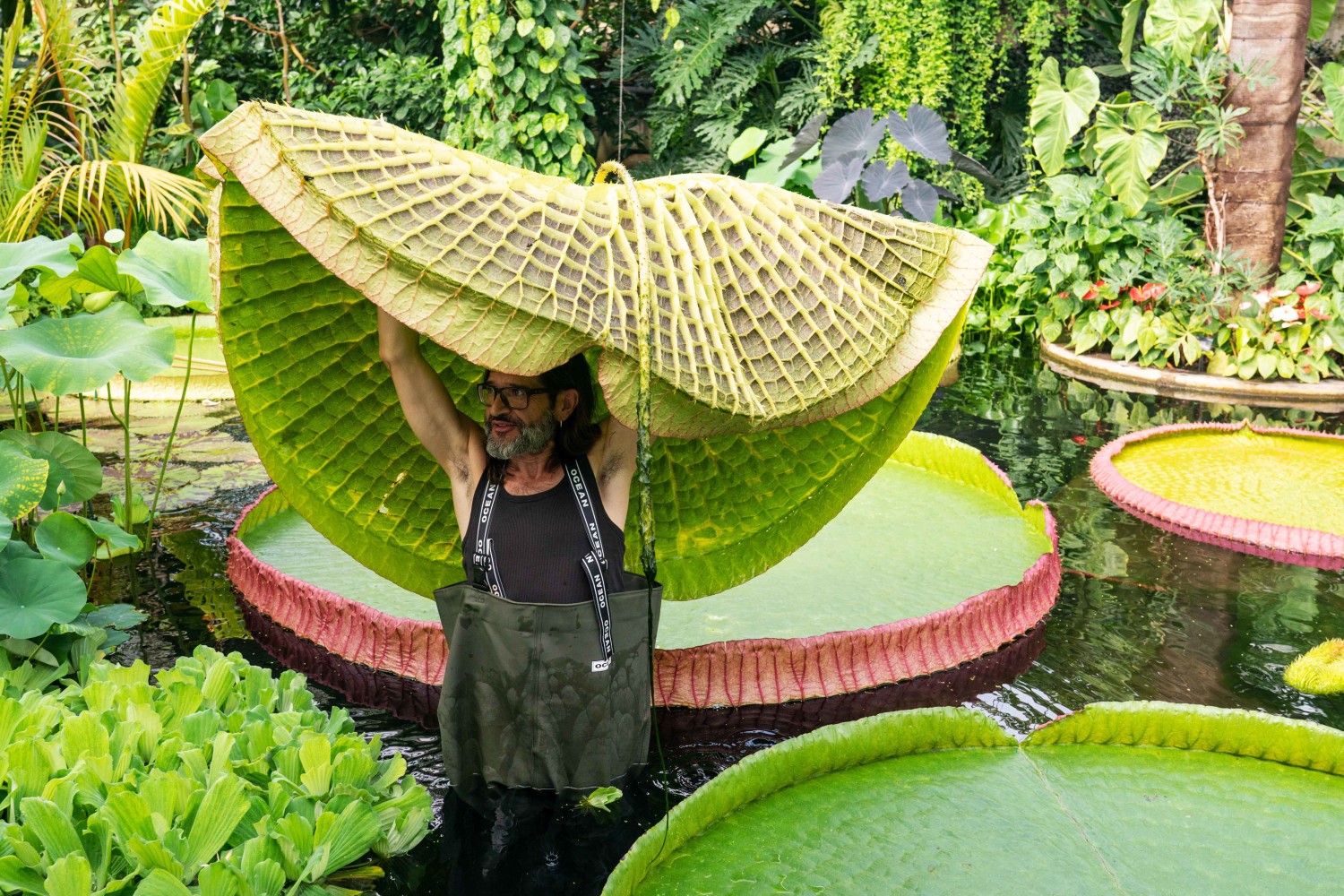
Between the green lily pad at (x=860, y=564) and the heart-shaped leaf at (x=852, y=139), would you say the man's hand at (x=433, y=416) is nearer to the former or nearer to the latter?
the green lily pad at (x=860, y=564)

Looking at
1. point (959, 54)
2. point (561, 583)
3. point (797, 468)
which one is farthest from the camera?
point (959, 54)

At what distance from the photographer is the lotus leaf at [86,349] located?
2699 millimetres

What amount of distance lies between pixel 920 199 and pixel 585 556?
21.4 feet

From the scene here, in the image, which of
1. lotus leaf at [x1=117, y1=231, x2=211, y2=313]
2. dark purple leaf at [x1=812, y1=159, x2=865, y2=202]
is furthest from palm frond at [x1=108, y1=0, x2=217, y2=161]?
dark purple leaf at [x1=812, y1=159, x2=865, y2=202]

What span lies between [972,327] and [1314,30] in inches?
142

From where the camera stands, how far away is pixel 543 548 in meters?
2.13

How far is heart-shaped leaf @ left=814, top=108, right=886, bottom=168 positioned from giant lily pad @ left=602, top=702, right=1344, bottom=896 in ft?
21.5

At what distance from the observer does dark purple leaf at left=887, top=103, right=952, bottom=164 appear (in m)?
8.33

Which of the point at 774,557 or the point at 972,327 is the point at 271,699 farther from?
the point at 972,327

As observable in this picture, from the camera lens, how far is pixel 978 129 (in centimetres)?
1041

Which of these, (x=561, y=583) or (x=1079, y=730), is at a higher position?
(x=561, y=583)

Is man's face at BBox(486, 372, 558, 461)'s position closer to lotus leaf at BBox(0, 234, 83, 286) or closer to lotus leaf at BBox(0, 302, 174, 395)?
lotus leaf at BBox(0, 302, 174, 395)

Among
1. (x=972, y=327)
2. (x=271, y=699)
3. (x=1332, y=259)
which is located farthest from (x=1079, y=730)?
(x=972, y=327)

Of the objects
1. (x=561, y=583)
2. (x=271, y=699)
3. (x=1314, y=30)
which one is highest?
(x=1314, y=30)
